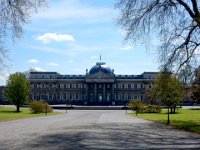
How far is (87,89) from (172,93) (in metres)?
142

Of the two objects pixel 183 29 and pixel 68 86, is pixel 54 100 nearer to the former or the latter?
pixel 68 86

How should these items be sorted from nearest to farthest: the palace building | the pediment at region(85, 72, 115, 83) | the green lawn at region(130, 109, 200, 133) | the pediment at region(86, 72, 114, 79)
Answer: the green lawn at region(130, 109, 200, 133), the pediment at region(86, 72, 114, 79), the pediment at region(85, 72, 115, 83), the palace building

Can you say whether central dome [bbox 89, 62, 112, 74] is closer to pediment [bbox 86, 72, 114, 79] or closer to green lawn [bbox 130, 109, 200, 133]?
pediment [bbox 86, 72, 114, 79]

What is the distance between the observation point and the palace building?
187750 millimetres

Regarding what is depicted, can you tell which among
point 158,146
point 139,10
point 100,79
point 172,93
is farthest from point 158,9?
point 100,79

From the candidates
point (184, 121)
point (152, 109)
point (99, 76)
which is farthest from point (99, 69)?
point (184, 121)

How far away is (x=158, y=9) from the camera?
2989 cm

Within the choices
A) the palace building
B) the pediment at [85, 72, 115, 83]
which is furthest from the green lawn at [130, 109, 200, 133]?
the palace building

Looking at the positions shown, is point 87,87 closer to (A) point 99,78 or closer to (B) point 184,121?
(A) point 99,78

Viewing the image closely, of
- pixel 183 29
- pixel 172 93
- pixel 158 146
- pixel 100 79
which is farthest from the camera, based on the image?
pixel 100 79

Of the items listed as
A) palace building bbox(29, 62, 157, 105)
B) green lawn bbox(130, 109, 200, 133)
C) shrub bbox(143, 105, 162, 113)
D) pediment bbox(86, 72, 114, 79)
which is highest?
pediment bbox(86, 72, 114, 79)

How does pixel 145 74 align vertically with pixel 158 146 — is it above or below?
above

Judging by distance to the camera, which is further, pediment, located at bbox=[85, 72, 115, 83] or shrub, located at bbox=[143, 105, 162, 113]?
pediment, located at bbox=[85, 72, 115, 83]

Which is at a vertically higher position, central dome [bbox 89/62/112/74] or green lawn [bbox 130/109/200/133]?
central dome [bbox 89/62/112/74]
